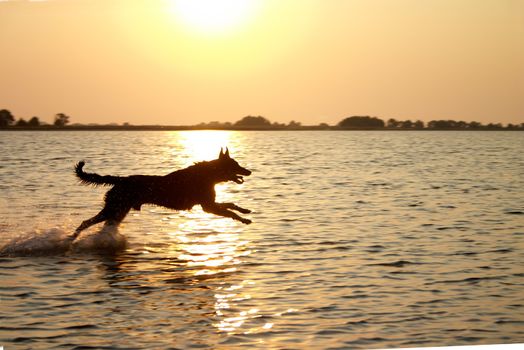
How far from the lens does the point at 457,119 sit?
10.5 metres

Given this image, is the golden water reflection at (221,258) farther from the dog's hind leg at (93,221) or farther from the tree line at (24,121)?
the tree line at (24,121)

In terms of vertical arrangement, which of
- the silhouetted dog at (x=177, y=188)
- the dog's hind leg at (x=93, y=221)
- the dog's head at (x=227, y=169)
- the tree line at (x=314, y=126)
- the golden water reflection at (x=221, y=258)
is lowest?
the golden water reflection at (x=221, y=258)

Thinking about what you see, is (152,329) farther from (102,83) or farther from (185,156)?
(185,156)

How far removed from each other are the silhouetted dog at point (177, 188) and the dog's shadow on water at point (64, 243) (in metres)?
0.32

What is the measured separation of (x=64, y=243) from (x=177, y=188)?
1.60 metres

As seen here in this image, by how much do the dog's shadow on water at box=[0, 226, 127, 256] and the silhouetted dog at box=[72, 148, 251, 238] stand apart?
323 millimetres

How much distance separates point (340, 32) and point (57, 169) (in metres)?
14.9

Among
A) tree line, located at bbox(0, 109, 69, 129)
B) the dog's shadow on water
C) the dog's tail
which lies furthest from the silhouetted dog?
tree line, located at bbox(0, 109, 69, 129)

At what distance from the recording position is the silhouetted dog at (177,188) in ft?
38.7

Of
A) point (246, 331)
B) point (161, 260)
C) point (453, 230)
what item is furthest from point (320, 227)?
point (246, 331)

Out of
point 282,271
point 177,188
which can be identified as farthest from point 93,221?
point 282,271

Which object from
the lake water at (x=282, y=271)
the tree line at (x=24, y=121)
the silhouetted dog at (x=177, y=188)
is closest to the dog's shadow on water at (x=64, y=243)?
the lake water at (x=282, y=271)

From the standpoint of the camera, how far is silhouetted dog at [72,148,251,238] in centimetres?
1180

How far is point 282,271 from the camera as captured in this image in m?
10.7
